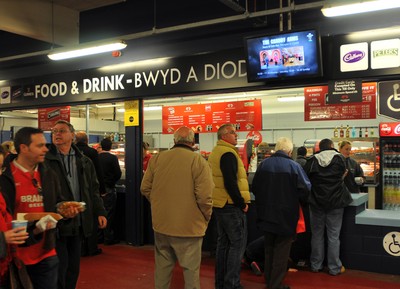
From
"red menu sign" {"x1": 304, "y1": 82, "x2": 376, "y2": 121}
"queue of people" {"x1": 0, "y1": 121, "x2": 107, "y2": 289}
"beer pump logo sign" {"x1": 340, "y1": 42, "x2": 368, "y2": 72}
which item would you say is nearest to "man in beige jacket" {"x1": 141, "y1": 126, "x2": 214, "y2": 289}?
"queue of people" {"x1": 0, "y1": 121, "x2": 107, "y2": 289}

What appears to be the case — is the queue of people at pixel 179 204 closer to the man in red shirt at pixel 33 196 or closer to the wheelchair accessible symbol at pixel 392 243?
the man in red shirt at pixel 33 196

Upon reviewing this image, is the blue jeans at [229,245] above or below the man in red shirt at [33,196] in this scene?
below

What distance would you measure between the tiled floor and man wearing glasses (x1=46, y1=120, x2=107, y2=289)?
1.19 metres

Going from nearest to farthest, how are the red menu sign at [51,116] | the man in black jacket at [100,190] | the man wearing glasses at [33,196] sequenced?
the man wearing glasses at [33,196], the man in black jacket at [100,190], the red menu sign at [51,116]

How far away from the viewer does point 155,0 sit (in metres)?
6.41

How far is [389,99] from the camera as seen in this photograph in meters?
6.56

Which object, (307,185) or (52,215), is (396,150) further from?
(52,215)

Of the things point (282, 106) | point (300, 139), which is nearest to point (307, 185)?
point (300, 139)

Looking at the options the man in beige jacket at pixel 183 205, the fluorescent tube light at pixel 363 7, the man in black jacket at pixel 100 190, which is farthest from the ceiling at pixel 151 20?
the man in beige jacket at pixel 183 205

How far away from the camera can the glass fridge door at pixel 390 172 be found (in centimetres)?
752

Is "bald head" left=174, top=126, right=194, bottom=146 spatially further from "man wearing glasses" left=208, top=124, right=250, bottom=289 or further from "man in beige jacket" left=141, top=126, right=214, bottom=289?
"man wearing glasses" left=208, top=124, right=250, bottom=289

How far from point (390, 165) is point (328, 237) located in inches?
133

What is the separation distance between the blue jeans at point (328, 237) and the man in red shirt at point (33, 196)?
315 cm

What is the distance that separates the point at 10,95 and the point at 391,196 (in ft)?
24.1
